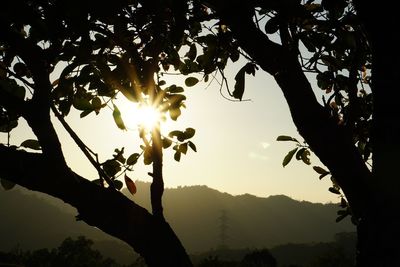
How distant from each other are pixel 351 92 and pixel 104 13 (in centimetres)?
199

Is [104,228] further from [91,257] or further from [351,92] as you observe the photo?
[91,257]

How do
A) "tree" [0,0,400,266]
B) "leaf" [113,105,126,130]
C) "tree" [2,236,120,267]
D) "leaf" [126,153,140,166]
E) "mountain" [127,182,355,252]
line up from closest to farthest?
1. "tree" [0,0,400,266]
2. "leaf" [113,105,126,130]
3. "leaf" [126,153,140,166]
4. "tree" [2,236,120,267]
5. "mountain" [127,182,355,252]

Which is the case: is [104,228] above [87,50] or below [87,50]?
below

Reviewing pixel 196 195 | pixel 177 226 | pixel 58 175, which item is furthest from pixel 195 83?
pixel 196 195

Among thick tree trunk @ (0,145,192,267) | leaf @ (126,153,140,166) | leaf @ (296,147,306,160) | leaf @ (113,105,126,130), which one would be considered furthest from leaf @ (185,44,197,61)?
thick tree trunk @ (0,145,192,267)

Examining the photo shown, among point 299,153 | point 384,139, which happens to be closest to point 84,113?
point 384,139

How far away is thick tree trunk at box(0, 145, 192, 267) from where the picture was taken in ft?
6.57

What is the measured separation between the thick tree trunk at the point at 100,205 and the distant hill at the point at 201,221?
2853 inches

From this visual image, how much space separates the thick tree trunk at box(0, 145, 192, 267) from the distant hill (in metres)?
72.5

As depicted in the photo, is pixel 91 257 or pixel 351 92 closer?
pixel 351 92

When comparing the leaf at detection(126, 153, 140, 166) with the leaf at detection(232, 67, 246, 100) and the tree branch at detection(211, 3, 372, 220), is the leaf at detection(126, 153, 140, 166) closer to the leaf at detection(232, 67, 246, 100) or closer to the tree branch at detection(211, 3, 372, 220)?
the tree branch at detection(211, 3, 372, 220)

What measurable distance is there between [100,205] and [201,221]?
146 metres

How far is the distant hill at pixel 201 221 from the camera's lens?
327 feet

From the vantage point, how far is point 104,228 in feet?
6.77
